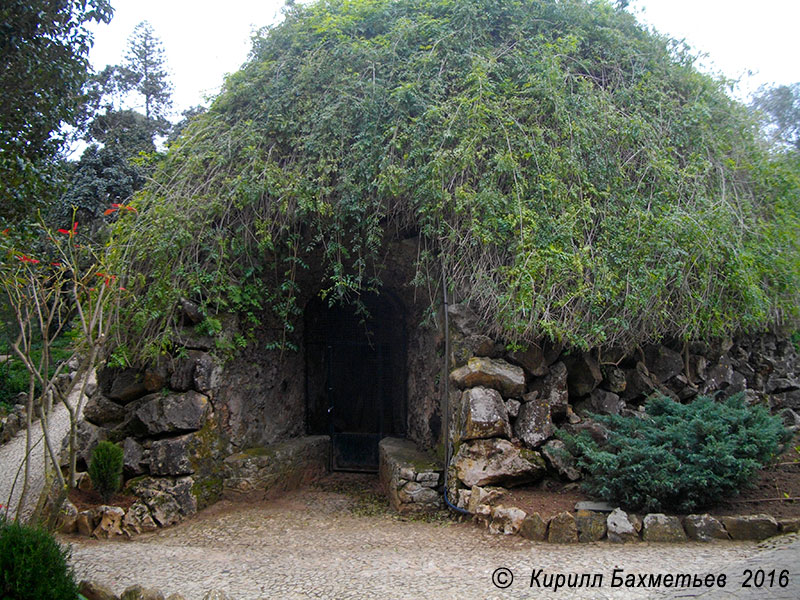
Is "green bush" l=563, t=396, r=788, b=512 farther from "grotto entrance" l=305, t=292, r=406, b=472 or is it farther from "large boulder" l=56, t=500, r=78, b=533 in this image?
"large boulder" l=56, t=500, r=78, b=533

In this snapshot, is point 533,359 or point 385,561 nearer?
point 385,561

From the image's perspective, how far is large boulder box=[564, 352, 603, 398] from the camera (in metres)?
6.00

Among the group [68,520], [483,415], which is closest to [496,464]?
[483,415]

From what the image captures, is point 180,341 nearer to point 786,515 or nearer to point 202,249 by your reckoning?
point 202,249

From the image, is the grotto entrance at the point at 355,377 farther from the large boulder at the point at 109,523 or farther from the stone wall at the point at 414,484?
the large boulder at the point at 109,523

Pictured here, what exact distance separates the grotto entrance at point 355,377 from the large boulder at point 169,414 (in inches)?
85.5

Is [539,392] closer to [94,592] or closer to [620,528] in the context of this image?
[620,528]

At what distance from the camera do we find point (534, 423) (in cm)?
550

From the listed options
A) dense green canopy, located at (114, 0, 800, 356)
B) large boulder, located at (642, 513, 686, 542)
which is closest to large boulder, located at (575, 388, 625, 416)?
dense green canopy, located at (114, 0, 800, 356)

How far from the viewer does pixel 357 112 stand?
6.47 m

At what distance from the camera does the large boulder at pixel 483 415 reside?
533 cm

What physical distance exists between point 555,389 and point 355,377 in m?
3.10

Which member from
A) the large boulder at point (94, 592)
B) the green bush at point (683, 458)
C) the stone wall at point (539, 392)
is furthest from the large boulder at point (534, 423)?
the large boulder at point (94, 592)

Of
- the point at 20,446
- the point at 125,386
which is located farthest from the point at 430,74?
the point at 20,446
